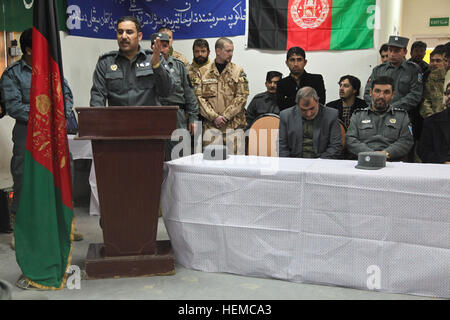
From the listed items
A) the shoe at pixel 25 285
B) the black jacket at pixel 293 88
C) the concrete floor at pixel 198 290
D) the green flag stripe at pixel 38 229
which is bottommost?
the concrete floor at pixel 198 290

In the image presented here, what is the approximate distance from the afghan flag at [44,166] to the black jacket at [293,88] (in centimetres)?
236

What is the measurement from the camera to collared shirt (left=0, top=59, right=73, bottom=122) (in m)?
2.98

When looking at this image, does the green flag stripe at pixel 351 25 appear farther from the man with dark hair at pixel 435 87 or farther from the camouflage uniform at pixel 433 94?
the camouflage uniform at pixel 433 94

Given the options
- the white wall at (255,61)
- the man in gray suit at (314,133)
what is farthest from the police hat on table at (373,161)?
the white wall at (255,61)

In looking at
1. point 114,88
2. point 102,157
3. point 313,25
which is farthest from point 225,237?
point 313,25

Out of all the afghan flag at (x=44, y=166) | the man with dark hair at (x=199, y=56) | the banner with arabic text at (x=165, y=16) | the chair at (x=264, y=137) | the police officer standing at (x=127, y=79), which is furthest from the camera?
the banner with arabic text at (x=165, y=16)

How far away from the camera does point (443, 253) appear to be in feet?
7.00

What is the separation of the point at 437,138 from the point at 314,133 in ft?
3.01

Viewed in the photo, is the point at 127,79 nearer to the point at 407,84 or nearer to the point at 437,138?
the point at 437,138

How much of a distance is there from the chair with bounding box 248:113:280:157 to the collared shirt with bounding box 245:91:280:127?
3.24 ft

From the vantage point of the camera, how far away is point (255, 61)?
562 cm

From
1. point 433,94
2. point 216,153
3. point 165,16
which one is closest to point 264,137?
point 216,153

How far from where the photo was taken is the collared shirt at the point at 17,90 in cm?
298

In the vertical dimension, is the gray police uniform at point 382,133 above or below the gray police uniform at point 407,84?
below
